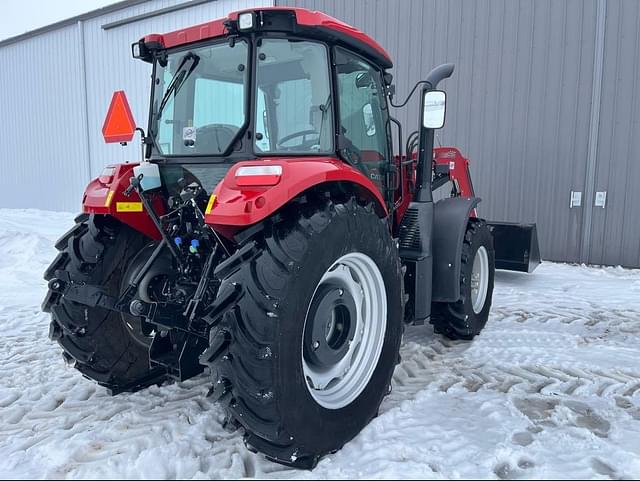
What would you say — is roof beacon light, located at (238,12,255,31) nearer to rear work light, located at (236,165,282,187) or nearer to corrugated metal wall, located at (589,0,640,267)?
rear work light, located at (236,165,282,187)

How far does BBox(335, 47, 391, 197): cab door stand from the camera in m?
2.97

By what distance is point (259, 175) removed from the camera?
2.15m

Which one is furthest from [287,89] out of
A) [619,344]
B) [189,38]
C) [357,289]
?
[619,344]

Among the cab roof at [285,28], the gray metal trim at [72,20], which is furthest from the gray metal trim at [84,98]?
the cab roof at [285,28]

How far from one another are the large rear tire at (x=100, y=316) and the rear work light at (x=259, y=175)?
3.86ft

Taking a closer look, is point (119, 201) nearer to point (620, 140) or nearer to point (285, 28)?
point (285, 28)

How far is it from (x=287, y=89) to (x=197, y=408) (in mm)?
1842

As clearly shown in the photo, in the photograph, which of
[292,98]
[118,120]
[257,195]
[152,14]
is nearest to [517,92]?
[118,120]

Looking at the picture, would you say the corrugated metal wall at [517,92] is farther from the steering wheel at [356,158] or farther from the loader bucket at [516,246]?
the steering wheel at [356,158]

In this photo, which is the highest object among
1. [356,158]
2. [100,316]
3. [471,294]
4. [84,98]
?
[84,98]

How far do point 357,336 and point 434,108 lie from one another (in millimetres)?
1677

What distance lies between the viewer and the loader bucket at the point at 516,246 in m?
5.97

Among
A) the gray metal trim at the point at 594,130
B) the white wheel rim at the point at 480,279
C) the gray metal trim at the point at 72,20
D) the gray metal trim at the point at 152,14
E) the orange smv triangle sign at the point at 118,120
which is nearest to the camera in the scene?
the white wheel rim at the point at 480,279

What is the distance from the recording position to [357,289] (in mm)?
2762
